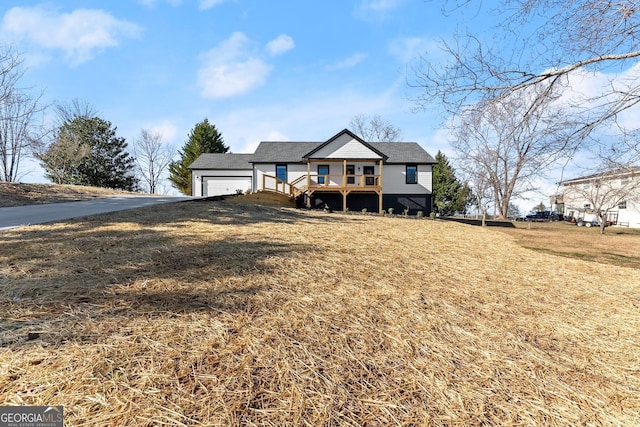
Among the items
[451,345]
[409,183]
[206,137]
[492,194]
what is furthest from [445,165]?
[451,345]

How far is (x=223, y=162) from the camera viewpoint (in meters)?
24.0

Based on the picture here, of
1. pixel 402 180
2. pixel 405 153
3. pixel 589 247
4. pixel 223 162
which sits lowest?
pixel 589 247

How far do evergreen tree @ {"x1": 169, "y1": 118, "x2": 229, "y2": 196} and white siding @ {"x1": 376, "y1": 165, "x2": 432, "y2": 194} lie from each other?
70.0ft

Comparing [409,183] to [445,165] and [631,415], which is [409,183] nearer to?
[445,165]

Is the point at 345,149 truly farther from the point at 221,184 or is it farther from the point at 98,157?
the point at 98,157

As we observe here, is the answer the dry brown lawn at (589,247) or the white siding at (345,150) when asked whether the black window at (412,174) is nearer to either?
the white siding at (345,150)

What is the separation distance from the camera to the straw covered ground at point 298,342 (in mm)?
1380

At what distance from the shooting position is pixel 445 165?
32.2 meters

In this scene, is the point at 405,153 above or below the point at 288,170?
above

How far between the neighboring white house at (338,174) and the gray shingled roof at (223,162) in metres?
0.08

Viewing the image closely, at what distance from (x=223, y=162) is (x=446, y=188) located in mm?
23598

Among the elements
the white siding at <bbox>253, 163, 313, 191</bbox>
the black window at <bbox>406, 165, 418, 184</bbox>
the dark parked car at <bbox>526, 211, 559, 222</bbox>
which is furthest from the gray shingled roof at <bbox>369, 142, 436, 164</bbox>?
the dark parked car at <bbox>526, 211, 559, 222</bbox>

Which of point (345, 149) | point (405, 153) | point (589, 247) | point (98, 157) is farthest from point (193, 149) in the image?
point (589, 247)

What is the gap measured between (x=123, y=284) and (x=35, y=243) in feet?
7.93
